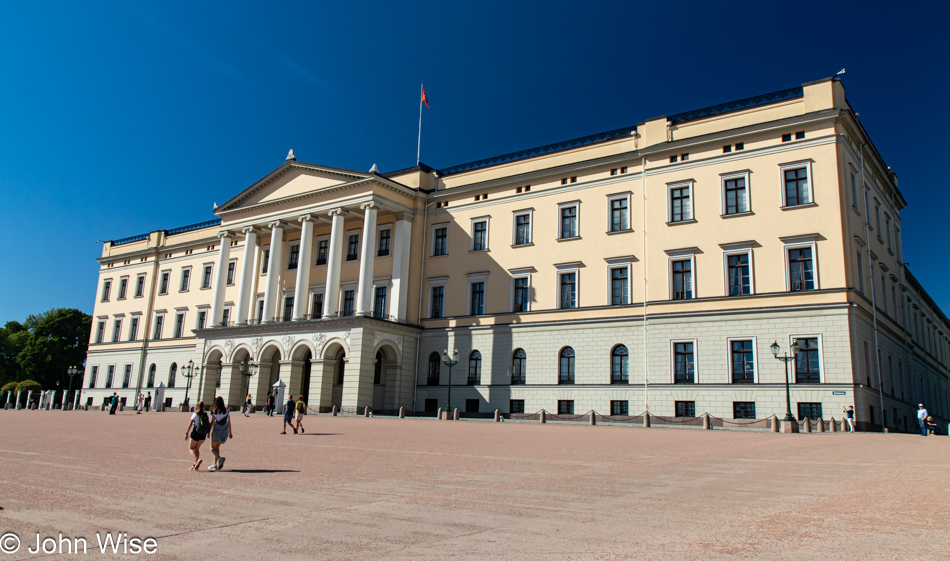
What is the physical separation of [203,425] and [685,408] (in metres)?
28.1

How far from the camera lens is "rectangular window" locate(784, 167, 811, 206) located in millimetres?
34594

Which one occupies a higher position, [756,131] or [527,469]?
[756,131]

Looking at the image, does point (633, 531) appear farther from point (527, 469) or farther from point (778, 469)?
point (778, 469)

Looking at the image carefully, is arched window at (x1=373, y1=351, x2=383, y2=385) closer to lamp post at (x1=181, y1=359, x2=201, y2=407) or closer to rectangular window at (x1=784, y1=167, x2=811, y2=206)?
lamp post at (x1=181, y1=359, x2=201, y2=407)

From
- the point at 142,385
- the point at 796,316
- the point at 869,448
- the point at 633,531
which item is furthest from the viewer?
the point at 142,385

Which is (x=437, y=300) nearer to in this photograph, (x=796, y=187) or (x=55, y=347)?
(x=796, y=187)

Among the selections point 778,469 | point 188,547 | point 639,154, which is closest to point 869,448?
point 778,469

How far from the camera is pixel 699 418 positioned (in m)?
33.8

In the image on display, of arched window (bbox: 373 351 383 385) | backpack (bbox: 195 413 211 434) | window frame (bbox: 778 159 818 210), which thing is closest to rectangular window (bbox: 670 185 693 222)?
window frame (bbox: 778 159 818 210)

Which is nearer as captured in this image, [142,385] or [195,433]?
[195,433]

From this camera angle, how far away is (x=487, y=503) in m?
9.23

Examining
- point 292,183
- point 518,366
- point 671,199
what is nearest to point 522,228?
point 518,366

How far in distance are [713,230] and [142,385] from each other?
54.2m

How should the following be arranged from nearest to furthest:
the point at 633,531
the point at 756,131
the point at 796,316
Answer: the point at 633,531 < the point at 796,316 < the point at 756,131
